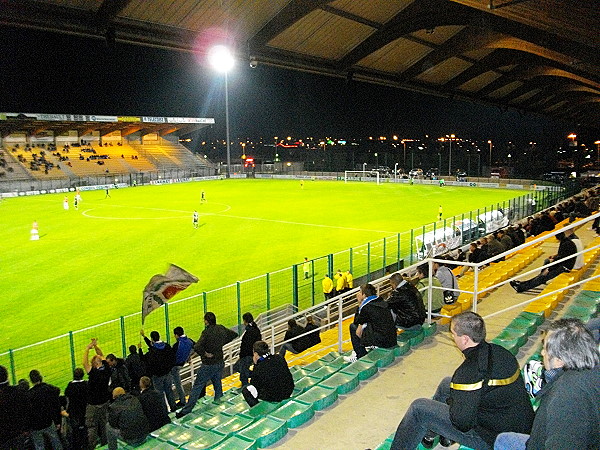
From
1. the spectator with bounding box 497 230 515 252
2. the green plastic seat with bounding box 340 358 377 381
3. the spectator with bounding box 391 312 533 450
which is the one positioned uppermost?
the spectator with bounding box 391 312 533 450

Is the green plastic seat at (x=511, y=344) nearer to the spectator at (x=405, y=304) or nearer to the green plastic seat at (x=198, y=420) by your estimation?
the spectator at (x=405, y=304)

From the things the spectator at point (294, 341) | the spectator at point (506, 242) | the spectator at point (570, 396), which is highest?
the spectator at point (570, 396)

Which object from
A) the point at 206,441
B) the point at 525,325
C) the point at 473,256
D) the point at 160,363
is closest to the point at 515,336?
the point at 525,325

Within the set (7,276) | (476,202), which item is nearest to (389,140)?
(476,202)

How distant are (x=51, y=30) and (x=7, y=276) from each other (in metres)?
14.8

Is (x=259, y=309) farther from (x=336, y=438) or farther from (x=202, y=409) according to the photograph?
(x=336, y=438)

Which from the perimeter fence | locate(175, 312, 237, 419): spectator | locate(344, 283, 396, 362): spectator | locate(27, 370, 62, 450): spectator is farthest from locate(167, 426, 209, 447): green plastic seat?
the perimeter fence

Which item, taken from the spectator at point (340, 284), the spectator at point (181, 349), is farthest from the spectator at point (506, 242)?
the spectator at point (181, 349)

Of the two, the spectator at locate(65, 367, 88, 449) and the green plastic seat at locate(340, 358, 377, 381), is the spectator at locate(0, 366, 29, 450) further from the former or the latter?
the green plastic seat at locate(340, 358, 377, 381)

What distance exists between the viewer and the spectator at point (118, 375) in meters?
7.63

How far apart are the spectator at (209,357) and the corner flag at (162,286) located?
6.63ft

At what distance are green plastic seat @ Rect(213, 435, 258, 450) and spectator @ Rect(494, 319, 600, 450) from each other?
273 centimetres

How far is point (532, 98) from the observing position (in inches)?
1129

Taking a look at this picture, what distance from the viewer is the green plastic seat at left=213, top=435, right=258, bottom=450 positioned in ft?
15.6
